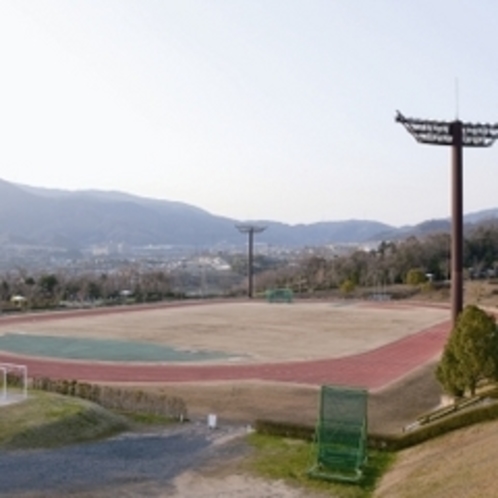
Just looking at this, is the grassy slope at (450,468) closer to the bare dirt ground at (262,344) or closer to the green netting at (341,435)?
the green netting at (341,435)

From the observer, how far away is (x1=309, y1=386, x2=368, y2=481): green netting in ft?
64.7

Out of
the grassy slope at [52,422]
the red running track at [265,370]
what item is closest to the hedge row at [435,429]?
the grassy slope at [52,422]

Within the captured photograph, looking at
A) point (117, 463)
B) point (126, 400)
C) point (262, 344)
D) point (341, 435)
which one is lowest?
point (117, 463)

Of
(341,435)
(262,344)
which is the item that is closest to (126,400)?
(341,435)

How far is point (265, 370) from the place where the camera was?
39531 millimetres

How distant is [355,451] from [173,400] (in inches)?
359

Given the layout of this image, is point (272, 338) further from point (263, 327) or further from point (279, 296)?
point (279, 296)

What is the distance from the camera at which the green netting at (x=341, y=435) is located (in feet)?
64.7

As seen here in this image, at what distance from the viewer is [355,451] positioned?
2033cm

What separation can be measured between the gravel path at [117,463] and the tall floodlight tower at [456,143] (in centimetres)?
1193

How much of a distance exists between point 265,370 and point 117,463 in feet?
63.2

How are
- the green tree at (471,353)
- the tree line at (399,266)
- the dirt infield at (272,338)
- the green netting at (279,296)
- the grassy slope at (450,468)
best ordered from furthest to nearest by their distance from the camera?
the tree line at (399,266) < the green netting at (279,296) < the dirt infield at (272,338) < the green tree at (471,353) < the grassy slope at (450,468)

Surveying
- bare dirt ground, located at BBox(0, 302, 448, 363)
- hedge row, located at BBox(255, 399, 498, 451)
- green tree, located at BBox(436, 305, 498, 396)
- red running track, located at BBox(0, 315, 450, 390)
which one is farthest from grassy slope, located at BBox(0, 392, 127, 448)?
bare dirt ground, located at BBox(0, 302, 448, 363)

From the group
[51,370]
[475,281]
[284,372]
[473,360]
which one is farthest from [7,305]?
[473,360]
